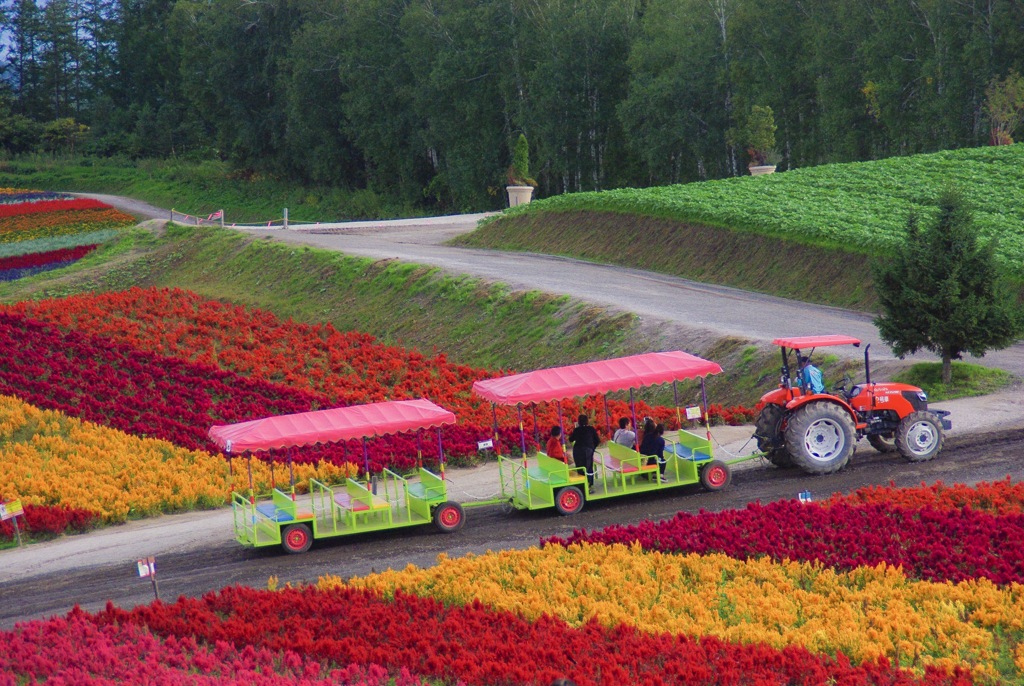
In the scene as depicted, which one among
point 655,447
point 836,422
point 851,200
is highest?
point 851,200

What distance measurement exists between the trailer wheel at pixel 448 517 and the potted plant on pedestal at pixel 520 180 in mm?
42217

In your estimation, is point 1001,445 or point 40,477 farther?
point 40,477

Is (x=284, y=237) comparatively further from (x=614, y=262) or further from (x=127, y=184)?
(x=127, y=184)

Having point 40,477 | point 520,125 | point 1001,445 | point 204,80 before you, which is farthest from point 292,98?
point 1001,445

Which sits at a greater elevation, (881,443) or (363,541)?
(881,443)

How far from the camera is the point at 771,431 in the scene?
17828 mm

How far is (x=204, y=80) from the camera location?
9488 cm

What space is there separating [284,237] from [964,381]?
102 feet

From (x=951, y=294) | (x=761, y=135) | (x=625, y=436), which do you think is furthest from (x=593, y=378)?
(x=761, y=135)

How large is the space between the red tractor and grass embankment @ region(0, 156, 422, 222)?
63.4 metres

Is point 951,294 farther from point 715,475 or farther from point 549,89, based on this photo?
point 549,89

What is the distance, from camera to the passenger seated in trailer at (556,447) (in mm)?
17547

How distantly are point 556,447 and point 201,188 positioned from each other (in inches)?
3109

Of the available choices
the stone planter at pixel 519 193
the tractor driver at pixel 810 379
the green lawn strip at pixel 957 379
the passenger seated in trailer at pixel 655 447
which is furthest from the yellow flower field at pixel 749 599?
the stone planter at pixel 519 193
